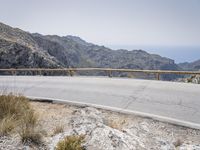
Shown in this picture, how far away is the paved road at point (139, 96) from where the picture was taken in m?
11.1

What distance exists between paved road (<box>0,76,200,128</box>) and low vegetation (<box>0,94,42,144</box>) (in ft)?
13.1

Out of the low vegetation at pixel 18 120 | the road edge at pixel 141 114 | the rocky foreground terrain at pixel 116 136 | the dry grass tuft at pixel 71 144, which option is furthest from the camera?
the road edge at pixel 141 114

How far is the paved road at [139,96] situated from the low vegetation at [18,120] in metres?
3.99

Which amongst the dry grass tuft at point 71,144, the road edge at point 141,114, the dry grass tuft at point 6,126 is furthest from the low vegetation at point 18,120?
the road edge at point 141,114

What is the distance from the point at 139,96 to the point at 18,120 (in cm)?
683

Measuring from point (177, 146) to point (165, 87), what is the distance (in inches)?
332

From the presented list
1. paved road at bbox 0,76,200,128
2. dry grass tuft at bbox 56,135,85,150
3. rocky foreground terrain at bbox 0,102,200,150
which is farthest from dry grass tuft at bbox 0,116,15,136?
paved road at bbox 0,76,200,128

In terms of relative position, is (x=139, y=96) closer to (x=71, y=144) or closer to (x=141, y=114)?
(x=141, y=114)

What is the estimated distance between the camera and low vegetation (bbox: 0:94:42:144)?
7.08m

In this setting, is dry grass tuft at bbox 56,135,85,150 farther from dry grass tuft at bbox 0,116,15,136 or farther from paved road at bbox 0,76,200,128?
paved road at bbox 0,76,200,128

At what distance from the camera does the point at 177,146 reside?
7.66m

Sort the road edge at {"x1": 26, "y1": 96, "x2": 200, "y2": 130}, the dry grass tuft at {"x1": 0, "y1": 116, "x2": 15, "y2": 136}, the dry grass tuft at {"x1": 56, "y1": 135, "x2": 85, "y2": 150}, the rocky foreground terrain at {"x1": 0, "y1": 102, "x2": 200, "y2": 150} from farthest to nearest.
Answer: the road edge at {"x1": 26, "y1": 96, "x2": 200, "y2": 130} → the dry grass tuft at {"x1": 0, "y1": 116, "x2": 15, "y2": 136} → the rocky foreground terrain at {"x1": 0, "y1": 102, "x2": 200, "y2": 150} → the dry grass tuft at {"x1": 56, "y1": 135, "x2": 85, "y2": 150}

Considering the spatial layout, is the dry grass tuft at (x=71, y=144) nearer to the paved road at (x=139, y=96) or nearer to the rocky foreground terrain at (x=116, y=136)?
the rocky foreground terrain at (x=116, y=136)

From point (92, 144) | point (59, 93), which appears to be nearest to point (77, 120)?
point (92, 144)
